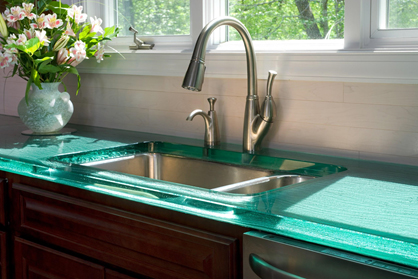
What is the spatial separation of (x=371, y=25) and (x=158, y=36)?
Result: 35.0 inches

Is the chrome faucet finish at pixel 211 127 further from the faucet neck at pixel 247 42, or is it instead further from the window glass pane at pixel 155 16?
the window glass pane at pixel 155 16

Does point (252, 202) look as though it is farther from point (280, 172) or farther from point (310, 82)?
point (310, 82)

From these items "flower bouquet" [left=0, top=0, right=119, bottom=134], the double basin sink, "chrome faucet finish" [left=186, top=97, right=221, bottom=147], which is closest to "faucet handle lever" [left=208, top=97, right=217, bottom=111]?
"chrome faucet finish" [left=186, top=97, right=221, bottom=147]

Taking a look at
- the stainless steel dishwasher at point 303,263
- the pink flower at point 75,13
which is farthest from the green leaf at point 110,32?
the stainless steel dishwasher at point 303,263

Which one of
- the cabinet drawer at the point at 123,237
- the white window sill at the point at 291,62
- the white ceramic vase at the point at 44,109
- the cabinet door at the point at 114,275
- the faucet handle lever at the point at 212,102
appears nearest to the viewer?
the cabinet drawer at the point at 123,237

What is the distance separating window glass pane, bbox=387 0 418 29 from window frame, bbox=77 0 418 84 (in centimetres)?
5

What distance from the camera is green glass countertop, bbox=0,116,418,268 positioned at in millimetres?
791

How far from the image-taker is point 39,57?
1800 millimetres

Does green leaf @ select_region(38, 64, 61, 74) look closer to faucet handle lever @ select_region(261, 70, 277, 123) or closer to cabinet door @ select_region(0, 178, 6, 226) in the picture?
cabinet door @ select_region(0, 178, 6, 226)

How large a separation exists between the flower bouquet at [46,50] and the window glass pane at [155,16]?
15 cm

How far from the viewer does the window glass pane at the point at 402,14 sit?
4.46 feet

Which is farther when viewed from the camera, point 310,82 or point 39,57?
point 39,57

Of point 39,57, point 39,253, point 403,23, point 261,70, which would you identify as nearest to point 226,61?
point 261,70

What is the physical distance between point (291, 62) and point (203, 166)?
42 cm
